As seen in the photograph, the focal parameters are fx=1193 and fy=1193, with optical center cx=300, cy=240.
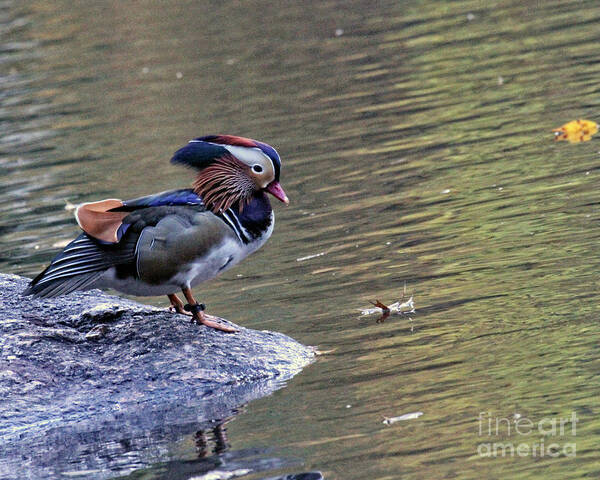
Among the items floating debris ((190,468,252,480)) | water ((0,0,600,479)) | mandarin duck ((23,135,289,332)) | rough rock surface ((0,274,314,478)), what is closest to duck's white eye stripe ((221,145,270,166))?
mandarin duck ((23,135,289,332))

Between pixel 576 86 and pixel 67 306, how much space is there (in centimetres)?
796

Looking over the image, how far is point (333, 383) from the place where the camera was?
624cm

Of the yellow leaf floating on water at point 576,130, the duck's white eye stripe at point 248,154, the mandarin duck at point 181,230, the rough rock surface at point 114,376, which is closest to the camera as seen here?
the rough rock surface at point 114,376

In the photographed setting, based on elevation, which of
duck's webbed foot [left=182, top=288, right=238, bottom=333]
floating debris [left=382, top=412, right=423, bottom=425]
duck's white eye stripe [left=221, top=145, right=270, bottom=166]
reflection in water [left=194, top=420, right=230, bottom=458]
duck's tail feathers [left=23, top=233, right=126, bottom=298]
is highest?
duck's white eye stripe [left=221, top=145, right=270, bottom=166]

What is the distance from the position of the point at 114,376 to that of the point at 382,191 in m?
4.74

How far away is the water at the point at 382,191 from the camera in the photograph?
5602 millimetres

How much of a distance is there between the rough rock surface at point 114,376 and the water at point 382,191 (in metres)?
0.30

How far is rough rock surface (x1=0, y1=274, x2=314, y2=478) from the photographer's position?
6078 mm

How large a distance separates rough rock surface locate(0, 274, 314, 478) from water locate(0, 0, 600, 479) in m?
0.30

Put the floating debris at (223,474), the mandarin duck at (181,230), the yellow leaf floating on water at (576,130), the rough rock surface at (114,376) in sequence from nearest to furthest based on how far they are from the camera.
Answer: the floating debris at (223,474)
the rough rock surface at (114,376)
the mandarin duck at (181,230)
the yellow leaf floating on water at (576,130)

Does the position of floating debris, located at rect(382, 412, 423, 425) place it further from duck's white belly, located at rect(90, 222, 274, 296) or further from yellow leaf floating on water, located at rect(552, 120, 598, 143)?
yellow leaf floating on water, located at rect(552, 120, 598, 143)

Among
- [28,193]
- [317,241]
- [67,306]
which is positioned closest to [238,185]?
[67,306]

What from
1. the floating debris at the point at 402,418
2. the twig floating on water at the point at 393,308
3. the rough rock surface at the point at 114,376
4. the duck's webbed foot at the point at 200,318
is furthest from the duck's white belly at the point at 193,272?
the floating debris at the point at 402,418

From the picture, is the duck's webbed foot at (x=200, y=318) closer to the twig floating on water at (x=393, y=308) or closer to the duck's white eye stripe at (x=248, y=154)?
the duck's white eye stripe at (x=248, y=154)
